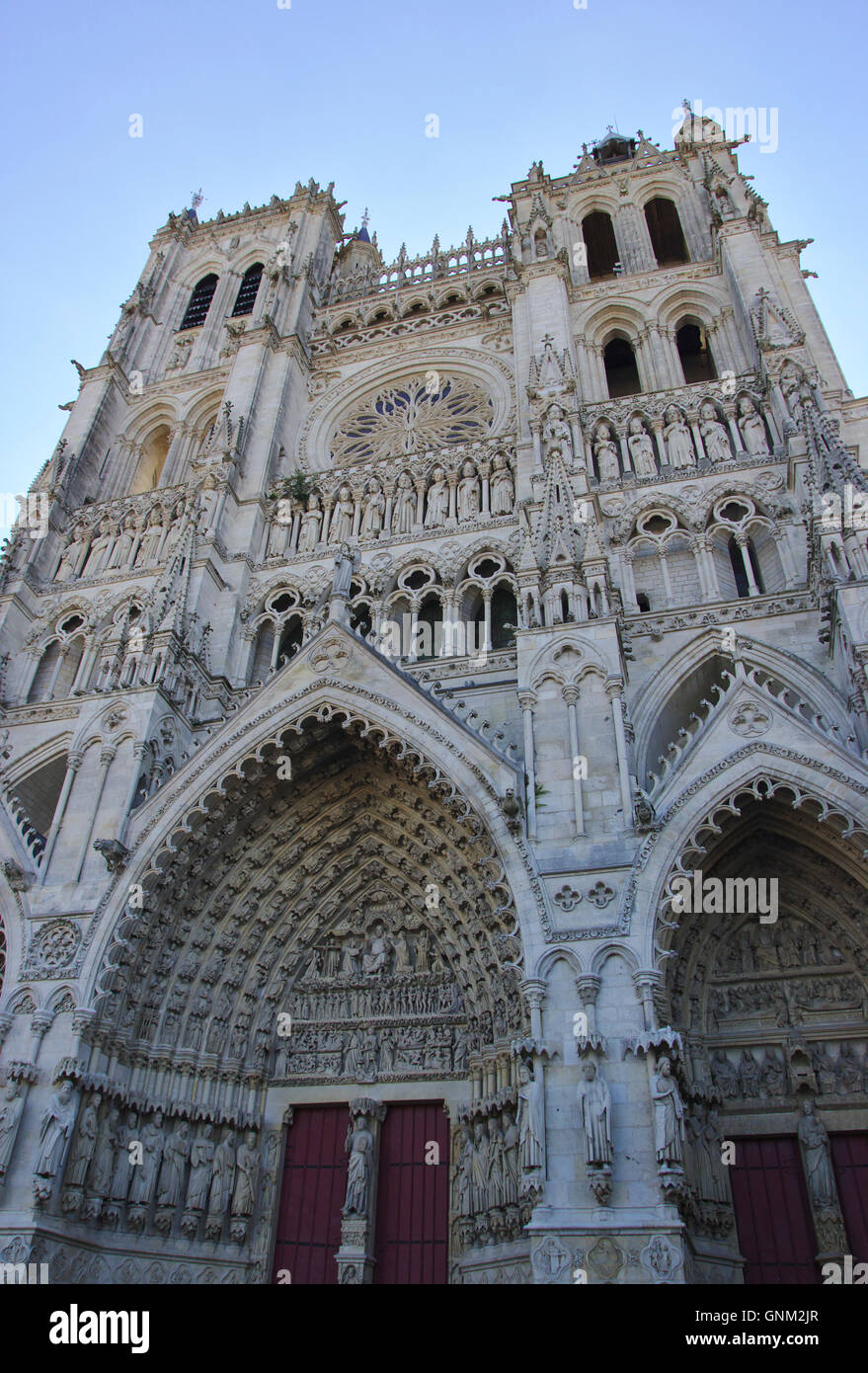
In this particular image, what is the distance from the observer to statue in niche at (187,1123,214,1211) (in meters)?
11.5

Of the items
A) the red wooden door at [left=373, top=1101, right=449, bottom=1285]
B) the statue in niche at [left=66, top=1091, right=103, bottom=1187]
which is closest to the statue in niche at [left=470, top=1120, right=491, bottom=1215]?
the red wooden door at [left=373, top=1101, right=449, bottom=1285]

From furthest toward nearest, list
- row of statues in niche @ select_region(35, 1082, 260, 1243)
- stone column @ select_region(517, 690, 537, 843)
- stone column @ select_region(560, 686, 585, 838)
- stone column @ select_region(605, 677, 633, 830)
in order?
stone column @ select_region(517, 690, 537, 843), stone column @ select_region(560, 686, 585, 838), stone column @ select_region(605, 677, 633, 830), row of statues in niche @ select_region(35, 1082, 260, 1243)

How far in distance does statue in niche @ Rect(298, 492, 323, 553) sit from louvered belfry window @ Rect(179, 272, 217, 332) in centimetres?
1117

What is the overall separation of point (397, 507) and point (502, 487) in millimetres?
2055

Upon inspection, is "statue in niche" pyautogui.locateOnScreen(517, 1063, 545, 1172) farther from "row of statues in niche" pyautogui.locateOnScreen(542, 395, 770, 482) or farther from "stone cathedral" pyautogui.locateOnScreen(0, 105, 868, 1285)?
"row of statues in niche" pyautogui.locateOnScreen(542, 395, 770, 482)

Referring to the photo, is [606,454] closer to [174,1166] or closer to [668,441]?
[668,441]

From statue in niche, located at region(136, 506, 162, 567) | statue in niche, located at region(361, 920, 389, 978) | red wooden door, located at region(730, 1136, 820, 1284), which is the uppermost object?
statue in niche, located at region(136, 506, 162, 567)

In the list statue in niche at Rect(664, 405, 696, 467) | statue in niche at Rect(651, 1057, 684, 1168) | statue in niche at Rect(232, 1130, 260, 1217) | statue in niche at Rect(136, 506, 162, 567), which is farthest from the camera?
statue in niche at Rect(136, 506, 162, 567)

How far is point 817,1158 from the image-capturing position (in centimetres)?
1036

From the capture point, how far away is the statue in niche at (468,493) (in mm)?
17297

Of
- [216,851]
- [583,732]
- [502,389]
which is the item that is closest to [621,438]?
[502,389]

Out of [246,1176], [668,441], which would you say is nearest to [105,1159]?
[246,1176]

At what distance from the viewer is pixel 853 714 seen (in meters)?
11.3

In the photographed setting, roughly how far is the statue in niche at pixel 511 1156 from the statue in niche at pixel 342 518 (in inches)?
425
